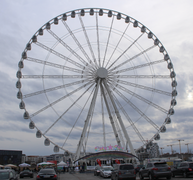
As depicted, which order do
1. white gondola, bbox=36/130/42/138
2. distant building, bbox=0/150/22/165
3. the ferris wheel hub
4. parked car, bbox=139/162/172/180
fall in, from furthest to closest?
distant building, bbox=0/150/22/165, the ferris wheel hub, white gondola, bbox=36/130/42/138, parked car, bbox=139/162/172/180

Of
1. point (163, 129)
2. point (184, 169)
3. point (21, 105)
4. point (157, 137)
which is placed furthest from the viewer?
point (157, 137)

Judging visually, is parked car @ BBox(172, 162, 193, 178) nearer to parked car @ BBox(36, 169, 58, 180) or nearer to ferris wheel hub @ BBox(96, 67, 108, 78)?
parked car @ BBox(36, 169, 58, 180)

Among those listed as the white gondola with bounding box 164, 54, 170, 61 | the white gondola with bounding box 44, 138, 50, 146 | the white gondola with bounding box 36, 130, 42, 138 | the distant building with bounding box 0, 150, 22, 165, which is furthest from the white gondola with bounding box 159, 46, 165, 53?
the distant building with bounding box 0, 150, 22, 165

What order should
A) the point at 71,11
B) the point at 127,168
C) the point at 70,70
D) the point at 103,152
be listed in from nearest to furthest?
1. the point at 127,168
2. the point at 70,70
3. the point at 71,11
4. the point at 103,152

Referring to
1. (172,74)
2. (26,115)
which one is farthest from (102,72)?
(26,115)

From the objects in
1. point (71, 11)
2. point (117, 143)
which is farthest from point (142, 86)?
point (71, 11)

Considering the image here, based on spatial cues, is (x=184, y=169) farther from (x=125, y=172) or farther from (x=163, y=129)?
(x=163, y=129)

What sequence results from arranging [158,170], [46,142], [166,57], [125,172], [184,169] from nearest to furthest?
[158,170] → [125,172] → [184,169] → [46,142] → [166,57]

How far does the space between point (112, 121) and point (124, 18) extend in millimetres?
16532

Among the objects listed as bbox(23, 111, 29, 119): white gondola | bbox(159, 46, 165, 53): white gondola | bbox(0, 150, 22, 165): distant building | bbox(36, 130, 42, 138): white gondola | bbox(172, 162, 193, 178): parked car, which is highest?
bbox(159, 46, 165, 53): white gondola

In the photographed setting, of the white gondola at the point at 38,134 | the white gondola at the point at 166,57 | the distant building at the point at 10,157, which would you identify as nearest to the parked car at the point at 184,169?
the white gondola at the point at 38,134

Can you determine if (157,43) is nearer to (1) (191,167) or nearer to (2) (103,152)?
(2) (103,152)

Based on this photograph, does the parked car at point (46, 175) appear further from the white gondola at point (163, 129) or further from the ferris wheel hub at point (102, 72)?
the white gondola at point (163, 129)

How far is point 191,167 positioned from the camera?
19.4m
